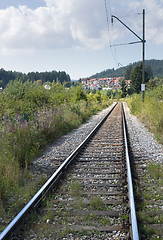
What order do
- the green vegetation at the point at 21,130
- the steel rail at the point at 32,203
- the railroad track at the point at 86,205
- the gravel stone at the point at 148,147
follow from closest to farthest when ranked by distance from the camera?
the steel rail at the point at 32,203
the railroad track at the point at 86,205
the green vegetation at the point at 21,130
the gravel stone at the point at 148,147

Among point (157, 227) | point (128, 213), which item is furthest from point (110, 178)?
point (157, 227)

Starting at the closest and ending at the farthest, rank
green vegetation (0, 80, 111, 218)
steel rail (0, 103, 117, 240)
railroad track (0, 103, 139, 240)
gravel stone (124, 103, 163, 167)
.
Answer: steel rail (0, 103, 117, 240), railroad track (0, 103, 139, 240), green vegetation (0, 80, 111, 218), gravel stone (124, 103, 163, 167)

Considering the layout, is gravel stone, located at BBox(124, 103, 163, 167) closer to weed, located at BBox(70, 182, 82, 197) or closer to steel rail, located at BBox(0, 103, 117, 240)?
steel rail, located at BBox(0, 103, 117, 240)

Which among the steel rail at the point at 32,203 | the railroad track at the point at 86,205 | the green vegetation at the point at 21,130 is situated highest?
the green vegetation at the point at 21,130

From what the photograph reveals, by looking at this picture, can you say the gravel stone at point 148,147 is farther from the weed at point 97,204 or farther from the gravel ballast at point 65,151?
the weed at point 97,204

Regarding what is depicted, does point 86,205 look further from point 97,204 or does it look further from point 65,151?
point 65,151

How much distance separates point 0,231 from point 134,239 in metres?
1.83

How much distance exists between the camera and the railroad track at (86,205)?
3506mm

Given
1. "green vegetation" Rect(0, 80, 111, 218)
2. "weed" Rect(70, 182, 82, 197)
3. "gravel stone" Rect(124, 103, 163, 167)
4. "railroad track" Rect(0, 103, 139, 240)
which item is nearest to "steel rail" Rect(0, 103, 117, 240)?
"railroad track" Rect(0, 103, 139, 240)

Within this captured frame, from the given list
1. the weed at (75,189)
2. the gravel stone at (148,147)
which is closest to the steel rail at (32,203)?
the weed at (75,189)

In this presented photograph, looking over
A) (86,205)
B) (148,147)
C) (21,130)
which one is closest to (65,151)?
(21,130)

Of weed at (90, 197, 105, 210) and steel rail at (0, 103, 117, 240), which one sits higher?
steel rail at (0, 103, 117, 240)

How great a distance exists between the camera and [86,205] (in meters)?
4.37

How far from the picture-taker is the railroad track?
3.51 m
